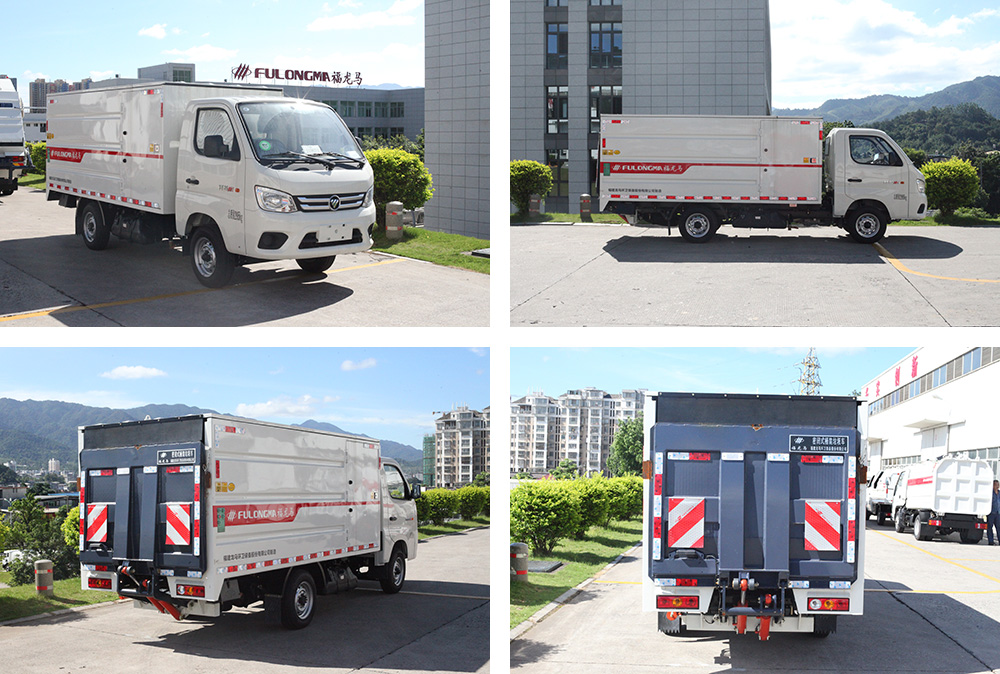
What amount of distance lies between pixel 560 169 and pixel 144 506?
25.2m

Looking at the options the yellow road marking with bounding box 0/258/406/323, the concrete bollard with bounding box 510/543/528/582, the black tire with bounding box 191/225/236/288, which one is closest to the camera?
the yellow road marking with bounding box 0/258/406/323

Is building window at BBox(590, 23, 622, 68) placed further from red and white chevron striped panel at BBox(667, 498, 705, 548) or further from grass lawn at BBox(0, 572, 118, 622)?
red and white chevron striped panel at BBox(667, 498, 705, 548)

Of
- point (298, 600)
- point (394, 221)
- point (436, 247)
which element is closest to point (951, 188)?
point (436, 247)

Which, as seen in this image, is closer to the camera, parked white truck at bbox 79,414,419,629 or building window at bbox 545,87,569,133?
parked white truck at bbox 79,414,419,629

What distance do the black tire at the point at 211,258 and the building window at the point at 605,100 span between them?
2276cm

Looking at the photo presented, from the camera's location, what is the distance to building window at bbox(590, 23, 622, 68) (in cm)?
2955

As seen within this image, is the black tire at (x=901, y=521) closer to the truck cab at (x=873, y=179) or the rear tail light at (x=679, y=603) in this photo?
the truck cab at (x=873, y=179)

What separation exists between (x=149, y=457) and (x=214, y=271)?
2392 millimetres

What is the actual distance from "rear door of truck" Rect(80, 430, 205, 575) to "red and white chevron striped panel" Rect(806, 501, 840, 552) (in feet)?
15.5

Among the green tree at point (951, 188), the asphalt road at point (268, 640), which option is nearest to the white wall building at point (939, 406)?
the green tree at point (951, 188)

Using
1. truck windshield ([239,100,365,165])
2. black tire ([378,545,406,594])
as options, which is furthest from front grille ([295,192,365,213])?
black tire ([378,545,406,594])

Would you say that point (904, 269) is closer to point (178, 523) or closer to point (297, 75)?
point (178, 523)

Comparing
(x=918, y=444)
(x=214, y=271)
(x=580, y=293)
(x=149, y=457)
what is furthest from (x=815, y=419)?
(x=918, y=444)

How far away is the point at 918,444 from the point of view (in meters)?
24.3
